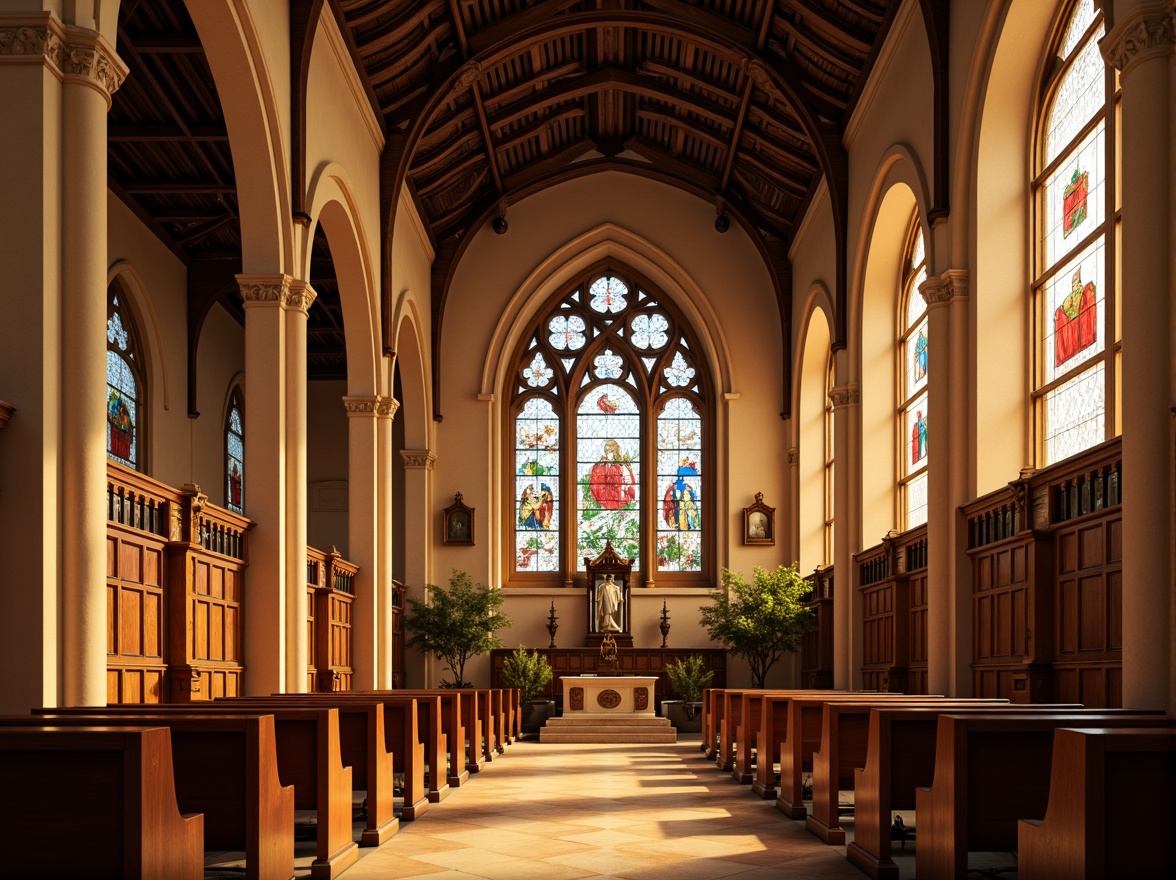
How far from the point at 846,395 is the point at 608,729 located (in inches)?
218

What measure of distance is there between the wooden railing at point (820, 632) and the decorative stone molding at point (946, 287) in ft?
22.2

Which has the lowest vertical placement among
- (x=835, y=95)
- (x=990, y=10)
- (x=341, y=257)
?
(x=341, y=257)

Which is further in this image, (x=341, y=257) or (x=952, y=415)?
(x=341, y=257)

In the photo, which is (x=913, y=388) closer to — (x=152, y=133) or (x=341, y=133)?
(x=341, y=133)

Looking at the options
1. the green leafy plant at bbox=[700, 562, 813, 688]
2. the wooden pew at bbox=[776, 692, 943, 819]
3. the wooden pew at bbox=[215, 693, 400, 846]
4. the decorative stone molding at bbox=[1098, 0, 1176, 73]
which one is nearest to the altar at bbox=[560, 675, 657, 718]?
the green leafy plant at bbox=[700, 562, 813, 688]

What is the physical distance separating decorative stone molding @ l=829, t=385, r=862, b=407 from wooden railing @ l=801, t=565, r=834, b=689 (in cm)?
283

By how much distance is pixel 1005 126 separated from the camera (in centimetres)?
1118

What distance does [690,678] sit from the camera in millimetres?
19578

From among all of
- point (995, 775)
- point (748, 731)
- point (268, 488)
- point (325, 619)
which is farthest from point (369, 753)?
point (325, 619)

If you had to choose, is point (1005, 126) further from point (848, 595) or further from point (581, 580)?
→ point (581, 580)

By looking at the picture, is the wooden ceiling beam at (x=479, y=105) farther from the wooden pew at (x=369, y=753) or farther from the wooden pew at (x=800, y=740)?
the wooden pew at (x=369, y=753)

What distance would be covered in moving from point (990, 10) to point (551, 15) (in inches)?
287

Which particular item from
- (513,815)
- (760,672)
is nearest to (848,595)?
(760,672)

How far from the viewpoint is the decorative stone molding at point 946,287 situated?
1168 centimetres
